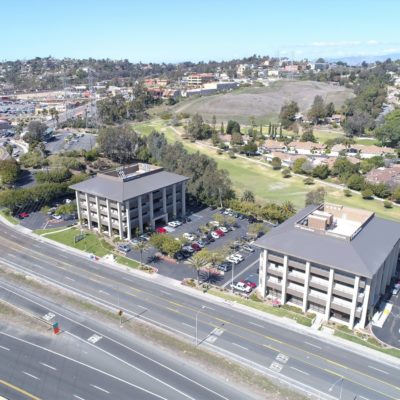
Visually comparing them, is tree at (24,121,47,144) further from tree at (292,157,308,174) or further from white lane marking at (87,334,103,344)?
white lane marking at (87,334,103,344)

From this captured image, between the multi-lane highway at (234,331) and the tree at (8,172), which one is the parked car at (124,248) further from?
the tree at (8,172)

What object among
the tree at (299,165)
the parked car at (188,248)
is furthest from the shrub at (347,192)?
the parked car at (188,248)

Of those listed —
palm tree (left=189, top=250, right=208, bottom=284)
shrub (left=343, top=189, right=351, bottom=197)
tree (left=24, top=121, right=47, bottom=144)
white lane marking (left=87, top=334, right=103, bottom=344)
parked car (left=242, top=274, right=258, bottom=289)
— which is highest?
tree (left=24, top=121, right=47, bottom=144)

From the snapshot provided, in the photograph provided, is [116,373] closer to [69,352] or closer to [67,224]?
[69,352]

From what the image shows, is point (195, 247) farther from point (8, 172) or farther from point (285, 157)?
point (285, 157)

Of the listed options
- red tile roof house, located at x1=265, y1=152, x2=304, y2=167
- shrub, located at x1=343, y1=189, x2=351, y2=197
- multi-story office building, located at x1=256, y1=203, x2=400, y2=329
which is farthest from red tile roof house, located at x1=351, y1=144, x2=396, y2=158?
multi-story office building, located at x1=256, y1=203, x2=400, y2=329

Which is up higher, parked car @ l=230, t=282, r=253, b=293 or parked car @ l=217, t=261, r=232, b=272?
parked car @ l=230, t=282, r=253, b=293
